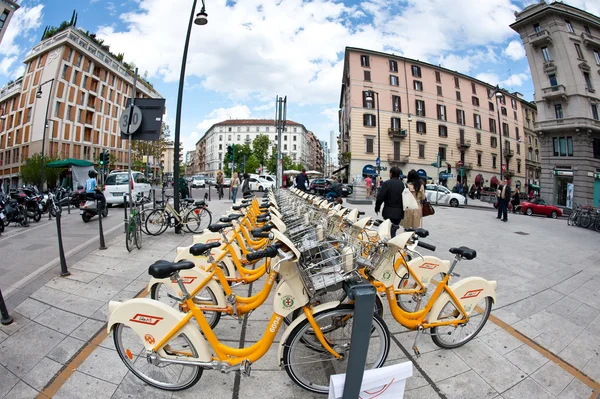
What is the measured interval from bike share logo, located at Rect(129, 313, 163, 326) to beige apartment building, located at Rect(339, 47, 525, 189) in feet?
111

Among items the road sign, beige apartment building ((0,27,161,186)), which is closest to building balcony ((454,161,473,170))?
the road sign

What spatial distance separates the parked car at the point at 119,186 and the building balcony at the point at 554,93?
1349 inches

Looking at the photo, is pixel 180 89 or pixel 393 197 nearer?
pixel 393 197

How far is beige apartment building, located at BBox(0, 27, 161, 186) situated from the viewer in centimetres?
4188

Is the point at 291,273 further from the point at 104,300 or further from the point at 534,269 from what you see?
the point at 534,269

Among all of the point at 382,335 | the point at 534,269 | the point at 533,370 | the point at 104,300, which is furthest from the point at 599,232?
the point at 104,300

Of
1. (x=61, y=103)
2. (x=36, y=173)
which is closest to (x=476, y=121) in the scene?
(x=36, y=173)

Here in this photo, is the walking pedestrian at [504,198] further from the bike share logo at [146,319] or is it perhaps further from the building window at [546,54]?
the building window at [546,54]

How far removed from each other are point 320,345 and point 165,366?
1140 mm

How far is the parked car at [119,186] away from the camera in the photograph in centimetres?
1345

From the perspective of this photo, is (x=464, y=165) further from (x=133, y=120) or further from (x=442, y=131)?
(x=133, y=120)

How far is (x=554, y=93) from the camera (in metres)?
26.5

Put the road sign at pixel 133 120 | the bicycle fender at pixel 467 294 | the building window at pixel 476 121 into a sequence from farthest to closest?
the building window at pixel 476 121, the road sign at pixel 133 120, the bicycle fender at pixel 467 294

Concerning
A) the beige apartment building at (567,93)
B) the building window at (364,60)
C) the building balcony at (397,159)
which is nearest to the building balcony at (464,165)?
the building balcony at (397,159)
